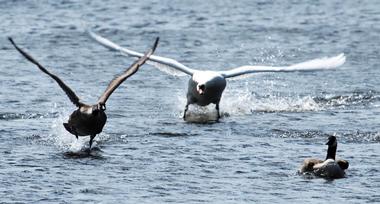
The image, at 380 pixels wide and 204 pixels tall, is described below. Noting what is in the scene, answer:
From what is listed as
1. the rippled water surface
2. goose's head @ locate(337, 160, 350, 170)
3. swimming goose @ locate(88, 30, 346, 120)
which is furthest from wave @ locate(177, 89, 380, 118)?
goose's head @ locate(337, 160, 350, 170)

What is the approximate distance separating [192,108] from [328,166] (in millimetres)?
7387

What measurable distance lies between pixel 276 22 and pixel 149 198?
22.9 meters

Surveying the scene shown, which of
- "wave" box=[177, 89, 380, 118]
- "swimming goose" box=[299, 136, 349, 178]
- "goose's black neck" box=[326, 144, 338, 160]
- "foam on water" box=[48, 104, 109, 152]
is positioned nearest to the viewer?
"swimming goose" box=[299, 136, 349, 178]

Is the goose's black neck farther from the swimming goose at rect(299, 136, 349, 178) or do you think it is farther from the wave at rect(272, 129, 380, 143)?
the wave at rect(272, 129, 380, 143)

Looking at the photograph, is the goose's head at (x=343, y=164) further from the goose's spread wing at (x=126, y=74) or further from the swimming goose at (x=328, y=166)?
the goose's spread wing at (x=126, y=74)

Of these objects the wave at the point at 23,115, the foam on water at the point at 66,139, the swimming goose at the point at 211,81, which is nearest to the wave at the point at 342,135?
the swimming goose at the point at 211,81

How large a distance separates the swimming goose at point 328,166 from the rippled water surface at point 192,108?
0.50 ft

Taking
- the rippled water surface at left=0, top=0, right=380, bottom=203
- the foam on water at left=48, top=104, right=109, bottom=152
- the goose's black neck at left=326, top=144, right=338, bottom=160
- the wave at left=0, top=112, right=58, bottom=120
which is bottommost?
the wave at left=0, top=112, right=58, bottom=120


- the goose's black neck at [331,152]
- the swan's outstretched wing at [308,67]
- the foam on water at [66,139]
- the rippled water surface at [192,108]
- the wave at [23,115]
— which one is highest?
the swan's outstretched wing at [308,67]

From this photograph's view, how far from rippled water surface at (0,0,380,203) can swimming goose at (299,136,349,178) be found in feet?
0.50

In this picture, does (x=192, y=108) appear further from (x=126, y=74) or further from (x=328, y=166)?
(x=328, y=166)

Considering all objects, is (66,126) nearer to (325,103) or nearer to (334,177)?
(334,177)

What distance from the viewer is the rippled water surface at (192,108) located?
653 inches

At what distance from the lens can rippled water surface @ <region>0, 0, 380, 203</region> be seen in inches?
653
